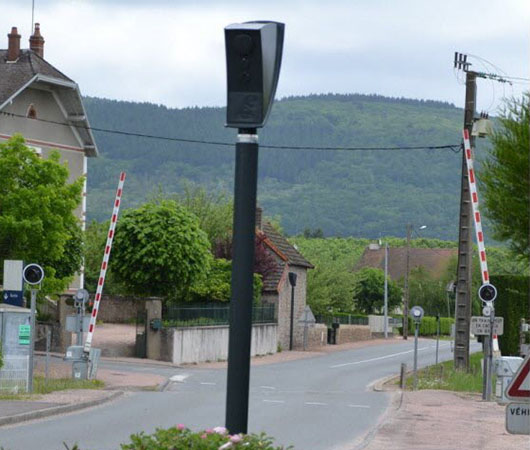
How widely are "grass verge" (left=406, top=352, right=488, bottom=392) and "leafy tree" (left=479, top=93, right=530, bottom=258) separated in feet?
23.4

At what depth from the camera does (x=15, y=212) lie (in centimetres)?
3200

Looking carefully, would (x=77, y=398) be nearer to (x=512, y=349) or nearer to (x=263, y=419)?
(x=263, y=419)

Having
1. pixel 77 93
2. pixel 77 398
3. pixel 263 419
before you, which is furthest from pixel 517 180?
pixel 77 93

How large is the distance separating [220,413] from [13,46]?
26919mm

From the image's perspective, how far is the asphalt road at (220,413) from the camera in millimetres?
17991

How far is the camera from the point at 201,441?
316 inches

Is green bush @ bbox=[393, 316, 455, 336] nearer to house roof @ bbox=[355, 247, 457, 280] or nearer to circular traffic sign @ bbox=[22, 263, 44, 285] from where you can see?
house roof @ bbox=[355, 247, 457, 280]

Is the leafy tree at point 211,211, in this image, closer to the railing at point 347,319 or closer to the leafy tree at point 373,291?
the railing at point 347,319

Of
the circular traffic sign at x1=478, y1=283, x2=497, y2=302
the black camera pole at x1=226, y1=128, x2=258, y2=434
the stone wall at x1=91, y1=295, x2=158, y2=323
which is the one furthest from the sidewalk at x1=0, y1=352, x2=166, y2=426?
the stone wall at x1=91, y1=295, x2=158, y2=323

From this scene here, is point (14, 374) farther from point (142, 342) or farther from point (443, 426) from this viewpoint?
point (142, 342)

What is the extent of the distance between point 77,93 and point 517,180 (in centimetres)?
2758

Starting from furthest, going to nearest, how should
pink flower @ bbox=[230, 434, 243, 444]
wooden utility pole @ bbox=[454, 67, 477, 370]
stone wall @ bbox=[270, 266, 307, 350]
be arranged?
stone wall @ bbox=[270, 266, 307, 350]
wooden utility pole @ bbox=[454, 67, 477, 370]
pink flower @ bbox=[230, 434, 243, 444]

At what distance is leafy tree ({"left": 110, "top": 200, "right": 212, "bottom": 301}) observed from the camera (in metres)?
43.9

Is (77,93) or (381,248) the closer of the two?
(77,93)
